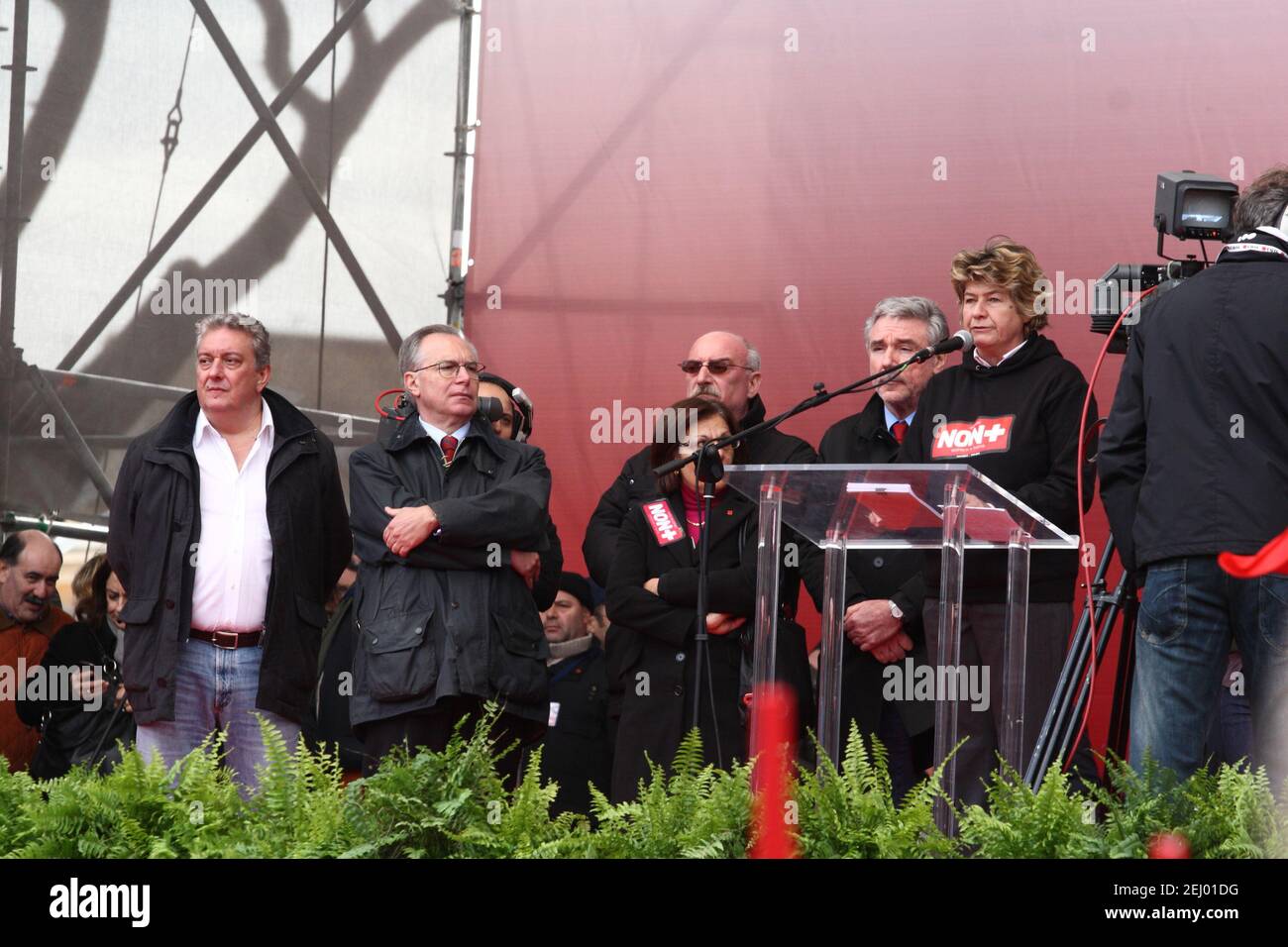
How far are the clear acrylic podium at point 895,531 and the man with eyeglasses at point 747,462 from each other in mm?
697

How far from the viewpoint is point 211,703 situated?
4.11 metres

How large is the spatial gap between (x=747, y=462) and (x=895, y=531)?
1134mm

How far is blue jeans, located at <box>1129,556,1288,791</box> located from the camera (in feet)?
10.2

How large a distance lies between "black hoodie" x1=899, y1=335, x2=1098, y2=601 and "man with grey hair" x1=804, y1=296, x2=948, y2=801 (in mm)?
257

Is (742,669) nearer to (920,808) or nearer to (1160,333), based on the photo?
(1160,333)

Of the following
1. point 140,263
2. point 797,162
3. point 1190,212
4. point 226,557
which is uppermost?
point 797,162

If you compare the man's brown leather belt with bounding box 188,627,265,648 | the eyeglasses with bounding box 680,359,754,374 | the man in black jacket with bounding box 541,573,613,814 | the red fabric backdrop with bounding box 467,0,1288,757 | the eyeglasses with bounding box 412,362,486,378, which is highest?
the red fabric backdrop with bounding box 467,0,1288,757

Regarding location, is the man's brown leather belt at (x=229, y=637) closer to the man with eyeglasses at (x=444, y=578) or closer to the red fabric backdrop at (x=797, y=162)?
the man with eyeglasses at (x=444, y=578)

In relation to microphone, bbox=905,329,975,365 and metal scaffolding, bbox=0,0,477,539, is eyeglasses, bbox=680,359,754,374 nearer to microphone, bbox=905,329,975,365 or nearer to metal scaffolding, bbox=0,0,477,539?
metal scaffolding, bbox=0,0,477,539

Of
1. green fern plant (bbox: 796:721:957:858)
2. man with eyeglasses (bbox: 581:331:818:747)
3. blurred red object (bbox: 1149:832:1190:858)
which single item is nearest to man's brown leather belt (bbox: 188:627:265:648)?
man with eyeglasses (bbox: 581:331:818:747)

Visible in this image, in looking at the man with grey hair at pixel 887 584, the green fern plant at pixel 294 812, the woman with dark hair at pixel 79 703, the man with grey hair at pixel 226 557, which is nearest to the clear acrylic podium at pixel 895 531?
the man with grey hair at pixel 887 584

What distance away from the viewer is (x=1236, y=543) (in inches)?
125

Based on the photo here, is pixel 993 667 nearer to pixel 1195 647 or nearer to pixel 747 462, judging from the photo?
pixel 1195 647

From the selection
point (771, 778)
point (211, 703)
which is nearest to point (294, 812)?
point (771, 778)
